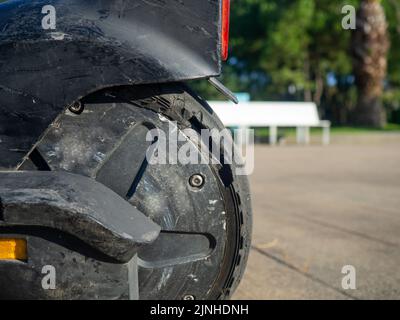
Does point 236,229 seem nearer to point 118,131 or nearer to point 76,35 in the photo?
point 118,131

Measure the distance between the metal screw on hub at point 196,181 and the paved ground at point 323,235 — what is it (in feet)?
3.98

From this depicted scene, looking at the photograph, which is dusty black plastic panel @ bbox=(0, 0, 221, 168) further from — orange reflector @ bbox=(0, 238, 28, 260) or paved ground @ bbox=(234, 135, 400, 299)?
paved ground @ bbox=(234, 135, 400, 299)

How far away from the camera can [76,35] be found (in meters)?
1.48

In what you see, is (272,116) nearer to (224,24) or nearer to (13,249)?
(224,24)

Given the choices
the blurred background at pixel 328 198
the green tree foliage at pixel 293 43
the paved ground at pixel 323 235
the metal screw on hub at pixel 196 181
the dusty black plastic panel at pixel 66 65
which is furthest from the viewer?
the green tree foliage at pixel 293 43

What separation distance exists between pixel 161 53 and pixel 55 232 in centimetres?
60

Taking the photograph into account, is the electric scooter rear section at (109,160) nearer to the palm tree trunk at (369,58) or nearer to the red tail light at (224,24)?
the red tail light at (224,24)

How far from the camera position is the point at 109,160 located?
60.7 inches

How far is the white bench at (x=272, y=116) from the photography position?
16234 millimetres

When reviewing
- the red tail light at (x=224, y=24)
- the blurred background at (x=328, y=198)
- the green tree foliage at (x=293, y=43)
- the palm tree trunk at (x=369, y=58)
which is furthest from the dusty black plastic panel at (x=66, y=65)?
the green tree foliage at (x=293, y=43)

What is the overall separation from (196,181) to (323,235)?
260 cm

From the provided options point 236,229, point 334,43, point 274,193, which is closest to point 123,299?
point 236,229

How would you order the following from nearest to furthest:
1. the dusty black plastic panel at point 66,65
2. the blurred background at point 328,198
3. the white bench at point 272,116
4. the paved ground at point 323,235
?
1. the dusty black plastic panel at point 66,65
2. the paved ground at point 323,235
3. the blurred background at point 328,198
4. the white bench at point 272,116

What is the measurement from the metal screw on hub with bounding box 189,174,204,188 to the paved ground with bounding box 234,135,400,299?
1212 mm
